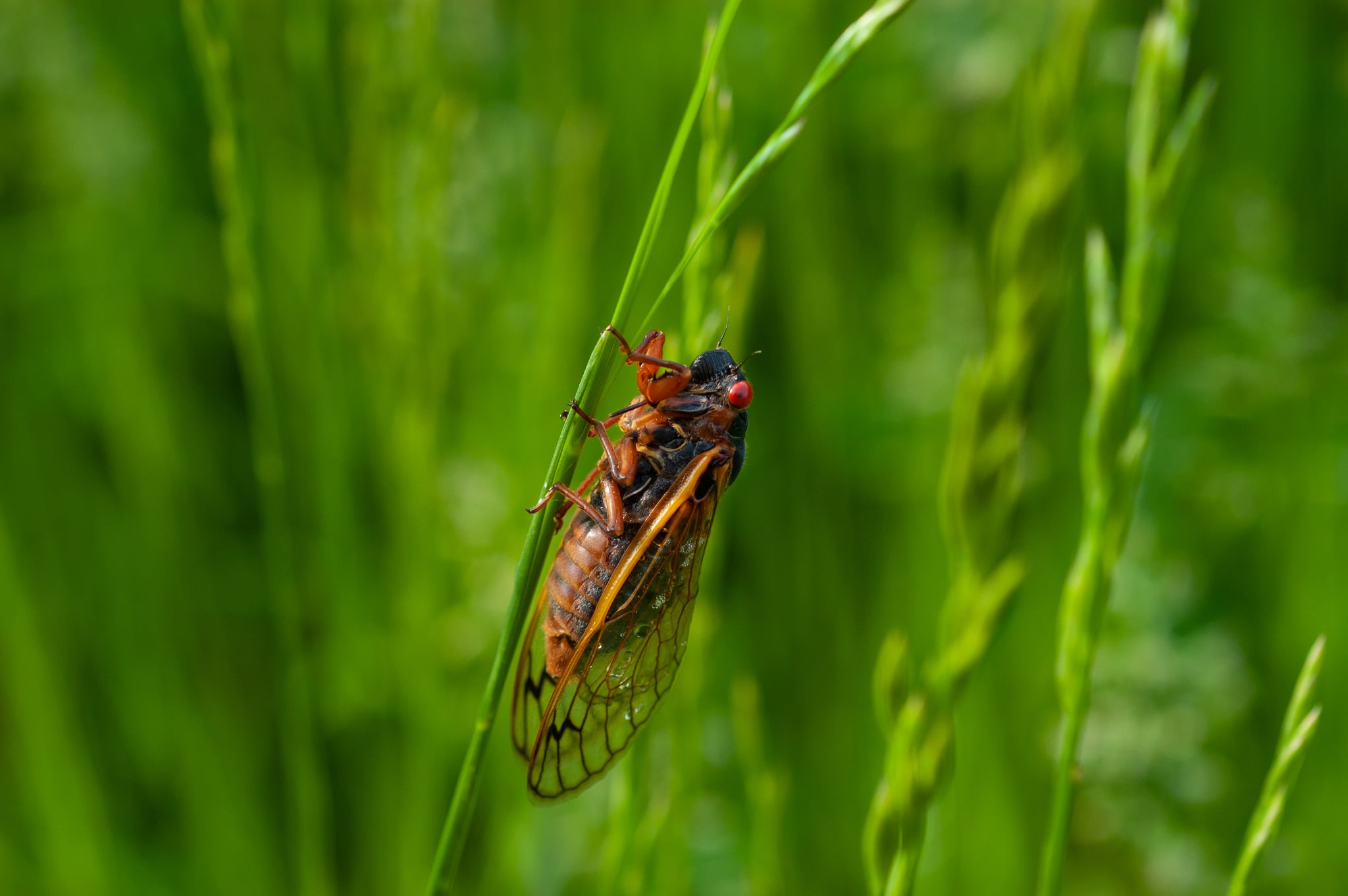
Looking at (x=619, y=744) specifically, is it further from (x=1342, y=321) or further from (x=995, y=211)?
(x=1342, y=321)

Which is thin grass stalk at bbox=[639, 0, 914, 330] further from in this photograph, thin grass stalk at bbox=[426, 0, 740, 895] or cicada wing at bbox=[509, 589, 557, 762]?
cicada wing at bbox=[509, 589, 557, 762]

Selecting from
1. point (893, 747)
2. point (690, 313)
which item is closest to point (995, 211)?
point (690, 313)

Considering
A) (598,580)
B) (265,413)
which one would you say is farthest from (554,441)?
(265,413)

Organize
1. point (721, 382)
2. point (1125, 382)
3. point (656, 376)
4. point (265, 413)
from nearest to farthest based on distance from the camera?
point (1125, 382) → point (265, 413) → point (656, 376) → point (721, 382)

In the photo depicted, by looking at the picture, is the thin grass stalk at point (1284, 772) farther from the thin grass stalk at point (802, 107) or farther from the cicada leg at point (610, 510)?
the cicada leg at point (610, 510)

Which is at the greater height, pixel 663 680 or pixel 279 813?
pixel 663 680

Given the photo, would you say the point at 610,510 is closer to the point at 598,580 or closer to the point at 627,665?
the point at 598,580
